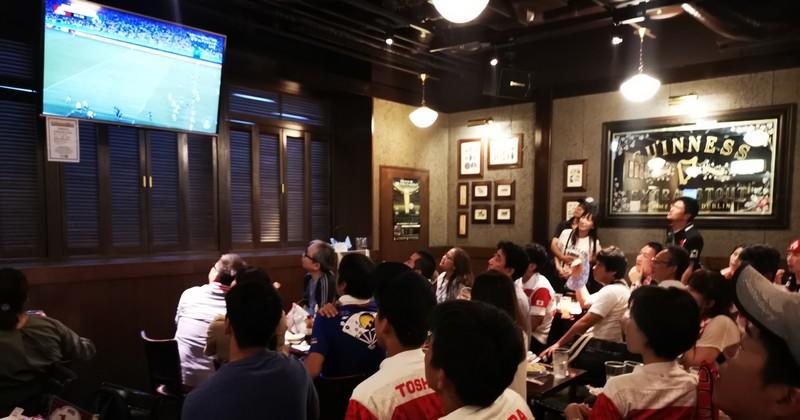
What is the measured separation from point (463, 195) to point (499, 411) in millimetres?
5849

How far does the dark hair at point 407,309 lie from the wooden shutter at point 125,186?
3486 mm

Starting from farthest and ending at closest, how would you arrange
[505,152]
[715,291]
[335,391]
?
[505,152] < [715,291] < [335,391]

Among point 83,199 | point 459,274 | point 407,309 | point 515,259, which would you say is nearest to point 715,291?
point 515,259

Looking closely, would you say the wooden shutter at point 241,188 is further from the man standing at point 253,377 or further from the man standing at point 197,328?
the man standing at point 253,377

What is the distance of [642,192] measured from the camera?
5430 millimetres

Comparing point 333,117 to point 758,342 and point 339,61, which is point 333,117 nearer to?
point 339,61

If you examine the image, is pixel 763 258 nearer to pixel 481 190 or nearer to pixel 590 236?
Answer: pixel 590 236

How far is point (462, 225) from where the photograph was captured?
691cm

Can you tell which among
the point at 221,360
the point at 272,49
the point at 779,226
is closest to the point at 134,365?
the point at 221,360

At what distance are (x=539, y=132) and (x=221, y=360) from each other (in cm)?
488

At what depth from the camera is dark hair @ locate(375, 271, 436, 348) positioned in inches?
63.5

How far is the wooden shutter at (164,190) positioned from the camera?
14.4 ft

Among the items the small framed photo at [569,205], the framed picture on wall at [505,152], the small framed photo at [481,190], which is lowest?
the small framed photo at [569,205]

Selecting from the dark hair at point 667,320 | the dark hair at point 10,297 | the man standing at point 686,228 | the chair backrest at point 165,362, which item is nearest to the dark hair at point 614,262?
the man standing at point 686,228
